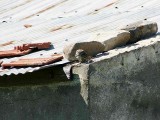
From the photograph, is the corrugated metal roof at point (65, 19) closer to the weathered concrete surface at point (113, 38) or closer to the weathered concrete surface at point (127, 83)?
the weathered concrete surface at point (113, 38)

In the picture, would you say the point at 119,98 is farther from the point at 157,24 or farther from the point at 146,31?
the point at 157,24

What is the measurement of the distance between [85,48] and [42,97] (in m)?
0.77

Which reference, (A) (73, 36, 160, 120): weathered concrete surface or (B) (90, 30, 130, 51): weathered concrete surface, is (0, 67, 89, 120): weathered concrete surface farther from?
(B) (90, 30, 130, 51): weathered concrete surface

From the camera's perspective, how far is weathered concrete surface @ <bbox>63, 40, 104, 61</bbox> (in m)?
4.96

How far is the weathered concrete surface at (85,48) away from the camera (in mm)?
4965

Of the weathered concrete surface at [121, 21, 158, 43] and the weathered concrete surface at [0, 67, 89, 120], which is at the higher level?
the weathered concrete surface at [121, 21, 158, 43]

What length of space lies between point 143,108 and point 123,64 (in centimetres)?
61

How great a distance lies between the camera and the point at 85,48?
5.03m

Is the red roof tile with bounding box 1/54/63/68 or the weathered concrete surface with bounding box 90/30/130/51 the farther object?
the weathered concrete surface with bounding box 90/30/130/51

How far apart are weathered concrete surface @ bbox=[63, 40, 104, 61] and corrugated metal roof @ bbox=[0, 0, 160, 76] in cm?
54

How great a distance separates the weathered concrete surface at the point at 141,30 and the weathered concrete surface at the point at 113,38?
77 millimetres

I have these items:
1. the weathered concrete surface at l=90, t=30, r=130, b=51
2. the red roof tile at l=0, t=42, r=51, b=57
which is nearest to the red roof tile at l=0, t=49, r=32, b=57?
the red roof tile at l=0, t=42, r=51, b=57

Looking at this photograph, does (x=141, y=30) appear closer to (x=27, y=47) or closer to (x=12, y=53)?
(x=27, y=47)

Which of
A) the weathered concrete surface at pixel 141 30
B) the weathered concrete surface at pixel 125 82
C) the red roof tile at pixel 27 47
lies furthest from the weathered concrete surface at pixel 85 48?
the red roof tile at pixel 27 47
